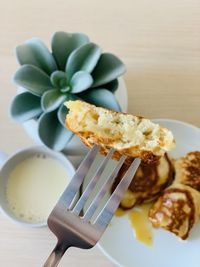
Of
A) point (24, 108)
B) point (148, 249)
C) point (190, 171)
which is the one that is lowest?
point (148, 249)

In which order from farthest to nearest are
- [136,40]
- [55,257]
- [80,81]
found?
[136,40] → [80,81] → [55,257]

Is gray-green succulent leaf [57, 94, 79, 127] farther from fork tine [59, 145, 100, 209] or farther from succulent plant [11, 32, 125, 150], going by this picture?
fork tine [59, 145, 100, 209]

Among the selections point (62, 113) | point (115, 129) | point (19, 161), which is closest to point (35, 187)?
point (19, 161)

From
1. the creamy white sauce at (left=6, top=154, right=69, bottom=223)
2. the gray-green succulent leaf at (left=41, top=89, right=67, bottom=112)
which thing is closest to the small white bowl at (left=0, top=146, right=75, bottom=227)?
the creamy white sauce at (left=6, top=154, right=69, bottom=223)

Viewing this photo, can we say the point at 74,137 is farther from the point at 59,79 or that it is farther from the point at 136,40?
the point at 136,40

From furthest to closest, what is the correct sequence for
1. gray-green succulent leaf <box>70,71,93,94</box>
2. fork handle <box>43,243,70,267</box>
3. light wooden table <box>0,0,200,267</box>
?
light wooden table <box>0,0,200,267</box>
gray-green succulent leaf <box>70,71,93,94</box>
fork handle <box>43,243,70,267</box>

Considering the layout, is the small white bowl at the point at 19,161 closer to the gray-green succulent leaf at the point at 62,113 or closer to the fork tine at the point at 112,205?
the gray-green succulent leaf at the point at 62,113

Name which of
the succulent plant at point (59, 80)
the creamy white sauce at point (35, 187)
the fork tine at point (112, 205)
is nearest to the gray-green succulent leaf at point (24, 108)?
the succulent plant at point (59, 80)
